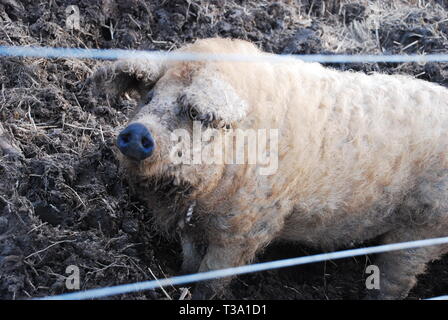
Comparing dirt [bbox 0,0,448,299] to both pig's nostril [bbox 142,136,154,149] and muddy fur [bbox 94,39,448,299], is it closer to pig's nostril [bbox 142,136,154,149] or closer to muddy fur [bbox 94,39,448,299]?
muddy fur [bbox 94,39,448,299]

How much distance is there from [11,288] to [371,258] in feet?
9.46

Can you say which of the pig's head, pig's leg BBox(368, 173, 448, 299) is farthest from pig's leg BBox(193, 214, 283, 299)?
pig's leg BBox(368, 173, 448, 299)

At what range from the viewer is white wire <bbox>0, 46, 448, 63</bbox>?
382cm

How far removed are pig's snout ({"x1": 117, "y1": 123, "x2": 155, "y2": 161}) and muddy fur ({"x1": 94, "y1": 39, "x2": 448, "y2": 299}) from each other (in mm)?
67

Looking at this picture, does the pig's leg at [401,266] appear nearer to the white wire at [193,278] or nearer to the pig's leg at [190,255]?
the white wire at [193,278]

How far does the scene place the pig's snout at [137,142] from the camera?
3.33 m

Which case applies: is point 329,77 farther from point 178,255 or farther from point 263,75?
point 178,255

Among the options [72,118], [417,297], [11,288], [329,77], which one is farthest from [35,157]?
[417,297]

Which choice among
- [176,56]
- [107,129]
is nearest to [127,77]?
[176,56]

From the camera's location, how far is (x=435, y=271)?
533 centimetres

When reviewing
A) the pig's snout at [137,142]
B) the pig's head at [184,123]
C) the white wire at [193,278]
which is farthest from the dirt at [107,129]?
the pig's snout at [137,142]

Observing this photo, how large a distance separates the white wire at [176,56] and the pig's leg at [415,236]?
3.63ft

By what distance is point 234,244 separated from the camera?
4102 mm

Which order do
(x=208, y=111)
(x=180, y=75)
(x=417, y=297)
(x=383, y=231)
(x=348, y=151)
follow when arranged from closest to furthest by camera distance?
(x=208, y=111), (x=180, y=75), (x=348, y=151), (x=383, y=231), (x=417, y=297)
